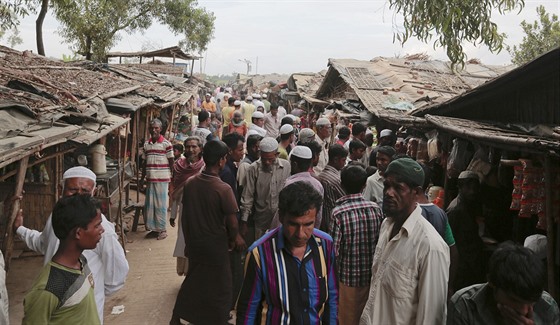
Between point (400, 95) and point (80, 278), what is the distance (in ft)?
35.9

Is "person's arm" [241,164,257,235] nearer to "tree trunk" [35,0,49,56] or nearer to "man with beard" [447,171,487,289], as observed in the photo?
"man with beard" [447,171,487,289]

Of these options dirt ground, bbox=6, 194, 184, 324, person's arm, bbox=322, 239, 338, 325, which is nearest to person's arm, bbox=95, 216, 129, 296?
person's arm, bbox=322, 239, 338, 325

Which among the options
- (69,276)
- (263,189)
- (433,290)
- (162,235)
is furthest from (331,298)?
(162,235)

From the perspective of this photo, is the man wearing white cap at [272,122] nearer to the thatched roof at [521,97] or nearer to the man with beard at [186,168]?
the man with beard at [186,168]

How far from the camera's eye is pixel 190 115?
57.5ft

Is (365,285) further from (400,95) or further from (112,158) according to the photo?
(400,95)

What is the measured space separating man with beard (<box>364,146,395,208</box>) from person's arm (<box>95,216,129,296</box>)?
325 centimetres

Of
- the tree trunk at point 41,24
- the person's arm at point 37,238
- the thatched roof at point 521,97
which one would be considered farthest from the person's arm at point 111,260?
the tree trunk at point 41,24

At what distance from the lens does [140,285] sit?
6.84m

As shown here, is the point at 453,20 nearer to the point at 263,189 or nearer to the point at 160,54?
the point at 263,189

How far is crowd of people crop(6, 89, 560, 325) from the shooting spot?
2566 mm

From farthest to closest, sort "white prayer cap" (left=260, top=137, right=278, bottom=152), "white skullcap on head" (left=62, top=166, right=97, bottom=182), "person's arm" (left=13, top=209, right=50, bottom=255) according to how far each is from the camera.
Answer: "white prayer cap" (left=260, top=137, right=278, bottom=152) → "white skullcap on head" (left=62, top=166, right=97, bottom=182) → "person's arm" (left=13, top=209, right=50, bottom=255)

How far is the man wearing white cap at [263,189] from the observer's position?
5.68m

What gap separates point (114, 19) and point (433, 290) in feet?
80.3
